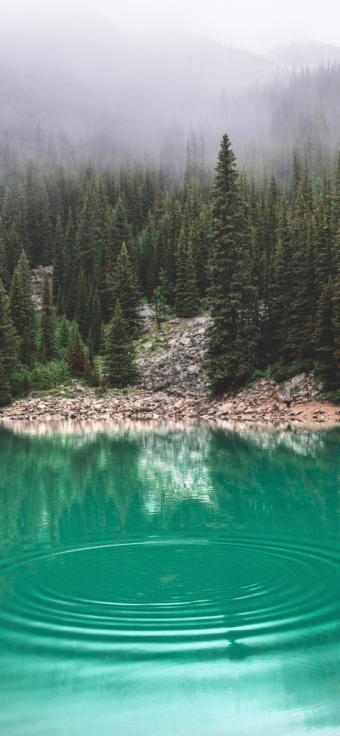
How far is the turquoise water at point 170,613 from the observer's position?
359cm

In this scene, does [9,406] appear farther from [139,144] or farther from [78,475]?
[139,144]

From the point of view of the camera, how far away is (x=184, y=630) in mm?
4625

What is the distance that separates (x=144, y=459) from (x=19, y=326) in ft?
161

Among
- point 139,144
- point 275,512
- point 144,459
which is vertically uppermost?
point 139,144

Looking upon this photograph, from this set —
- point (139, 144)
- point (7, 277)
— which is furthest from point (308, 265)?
point (139, 144)

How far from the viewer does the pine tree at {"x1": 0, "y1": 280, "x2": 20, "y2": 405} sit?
4966 centimetres

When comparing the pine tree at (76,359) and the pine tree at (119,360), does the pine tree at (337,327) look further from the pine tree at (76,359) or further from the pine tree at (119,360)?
the pine tree at (76,359)

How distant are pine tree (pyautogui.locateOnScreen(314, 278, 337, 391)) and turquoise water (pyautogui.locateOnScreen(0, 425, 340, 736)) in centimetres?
2295

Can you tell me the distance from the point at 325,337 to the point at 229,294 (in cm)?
802

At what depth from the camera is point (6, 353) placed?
5272 centimetres

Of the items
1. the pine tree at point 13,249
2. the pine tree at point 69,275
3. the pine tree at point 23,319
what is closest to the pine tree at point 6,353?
the pine tree at point 23,319

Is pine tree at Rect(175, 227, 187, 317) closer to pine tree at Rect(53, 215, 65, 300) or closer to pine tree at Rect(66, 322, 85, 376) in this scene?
pine tree at Rect(66, 322, 85, 376)

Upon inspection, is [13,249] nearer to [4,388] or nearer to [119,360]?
[4,388]

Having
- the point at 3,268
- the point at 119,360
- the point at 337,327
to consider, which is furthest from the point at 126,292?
the point at 337,327
